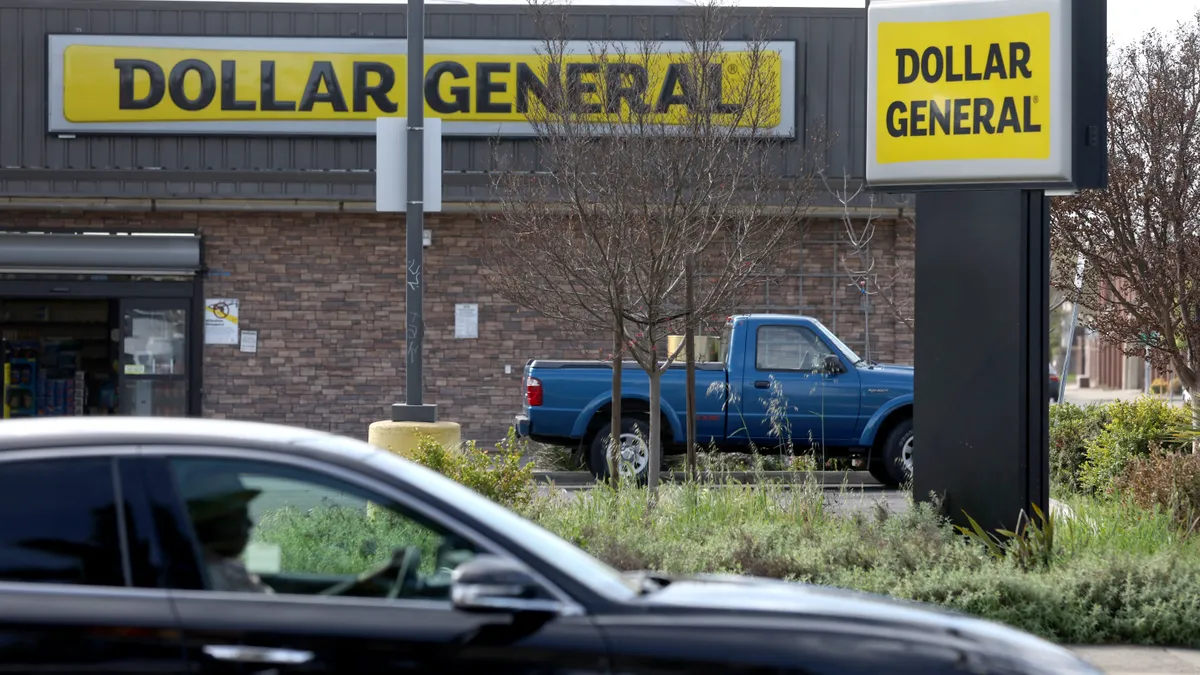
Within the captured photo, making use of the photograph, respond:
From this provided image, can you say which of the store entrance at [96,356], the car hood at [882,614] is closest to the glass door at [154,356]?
the store entrance at [96,356]

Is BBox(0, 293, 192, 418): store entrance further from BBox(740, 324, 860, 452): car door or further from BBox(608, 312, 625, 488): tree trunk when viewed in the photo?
BBox(608, 312, 625, 488): tree trunk

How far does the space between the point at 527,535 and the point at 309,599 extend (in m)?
0.63

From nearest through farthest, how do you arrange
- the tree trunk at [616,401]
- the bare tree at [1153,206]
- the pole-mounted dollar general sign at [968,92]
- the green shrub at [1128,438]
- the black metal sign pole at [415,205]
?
the pole-mounted dollar general sign at [968,92]
the black metal sign pole at [415,205]
the tree trunk at [616,401]
the green shrub at [1128,438]
the bare tree at [1153,206]

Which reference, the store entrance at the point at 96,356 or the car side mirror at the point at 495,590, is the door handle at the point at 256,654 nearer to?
the car side mirror at the point at 495,590

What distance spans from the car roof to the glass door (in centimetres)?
1599

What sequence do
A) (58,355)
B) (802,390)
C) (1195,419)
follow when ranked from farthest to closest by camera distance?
(58,355)
(802,390)
(1195,419)

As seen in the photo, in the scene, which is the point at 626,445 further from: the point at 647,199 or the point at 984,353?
the point at 984,353

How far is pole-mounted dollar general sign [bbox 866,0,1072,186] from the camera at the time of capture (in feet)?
28.7

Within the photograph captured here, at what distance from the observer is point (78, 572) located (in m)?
3.55

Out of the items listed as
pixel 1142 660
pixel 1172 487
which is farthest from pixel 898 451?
pixel 1142 660

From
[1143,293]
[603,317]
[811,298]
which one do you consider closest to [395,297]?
[811,298]

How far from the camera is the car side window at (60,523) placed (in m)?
3.55

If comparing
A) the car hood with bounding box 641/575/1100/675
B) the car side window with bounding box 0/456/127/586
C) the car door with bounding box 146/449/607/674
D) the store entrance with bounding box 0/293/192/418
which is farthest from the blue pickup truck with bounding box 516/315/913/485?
the car side window with bounding box 0/456/127/586

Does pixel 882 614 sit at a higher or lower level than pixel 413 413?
lower
